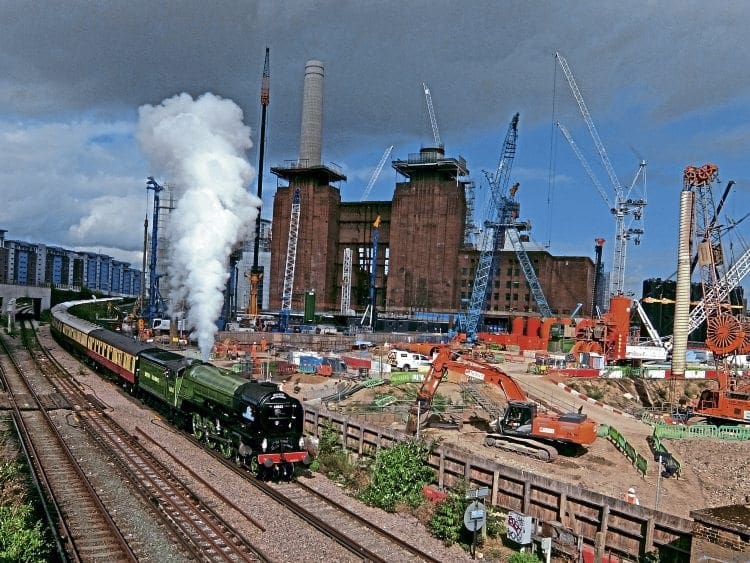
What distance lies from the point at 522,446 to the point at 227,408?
12.7 m

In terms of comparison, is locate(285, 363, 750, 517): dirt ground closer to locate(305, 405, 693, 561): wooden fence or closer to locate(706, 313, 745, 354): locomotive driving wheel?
locate(305, 405, 693, 561): wooden fence

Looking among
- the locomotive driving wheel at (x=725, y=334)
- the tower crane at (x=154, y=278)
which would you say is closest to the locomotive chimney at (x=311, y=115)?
the tower crane at (x=154, y=278)

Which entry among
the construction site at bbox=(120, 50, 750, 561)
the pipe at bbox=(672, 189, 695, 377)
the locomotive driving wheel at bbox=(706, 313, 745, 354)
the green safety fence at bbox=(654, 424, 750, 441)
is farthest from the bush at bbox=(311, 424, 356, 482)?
the pipe at bbox=(672, 189, 695, 377)

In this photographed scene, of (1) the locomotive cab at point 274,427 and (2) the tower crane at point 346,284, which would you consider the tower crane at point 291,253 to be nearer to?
(2) the tower crane at point 346,284

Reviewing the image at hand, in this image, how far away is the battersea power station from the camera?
328 ft

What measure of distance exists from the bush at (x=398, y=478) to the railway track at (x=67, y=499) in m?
7.02

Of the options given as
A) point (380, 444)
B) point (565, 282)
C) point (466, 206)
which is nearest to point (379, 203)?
point (466, 206)

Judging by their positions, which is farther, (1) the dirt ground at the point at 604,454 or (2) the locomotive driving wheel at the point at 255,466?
(1) the dirt ground at the point at 604,454

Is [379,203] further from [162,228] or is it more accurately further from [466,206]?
[162,228]

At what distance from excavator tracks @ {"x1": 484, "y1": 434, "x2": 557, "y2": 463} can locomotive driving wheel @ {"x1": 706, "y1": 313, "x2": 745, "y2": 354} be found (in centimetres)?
2842

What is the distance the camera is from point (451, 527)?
14578 millimetres

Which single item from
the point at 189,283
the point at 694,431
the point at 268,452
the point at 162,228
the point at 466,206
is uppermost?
the point at 466,206

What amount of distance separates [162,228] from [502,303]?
64.6 metres

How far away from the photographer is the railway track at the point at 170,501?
41.8ft
